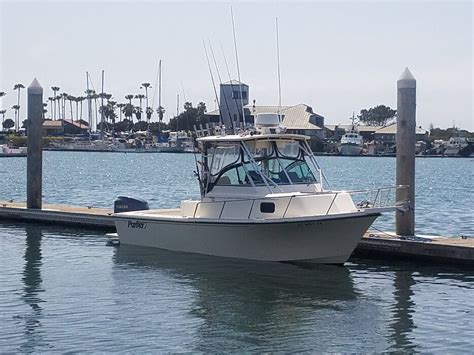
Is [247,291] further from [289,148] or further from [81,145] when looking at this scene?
[81,145]

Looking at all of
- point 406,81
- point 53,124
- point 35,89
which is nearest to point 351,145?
point 53,124

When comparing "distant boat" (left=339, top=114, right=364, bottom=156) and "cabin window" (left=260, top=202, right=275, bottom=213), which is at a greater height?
"distant boat" (left=339, top=114, right=364, bottom=156)

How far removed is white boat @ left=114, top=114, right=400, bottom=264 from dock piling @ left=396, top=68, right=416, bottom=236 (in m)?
1.46

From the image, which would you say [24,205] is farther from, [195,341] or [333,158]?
[333,158]

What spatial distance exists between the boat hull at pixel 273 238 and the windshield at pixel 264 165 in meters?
1.17

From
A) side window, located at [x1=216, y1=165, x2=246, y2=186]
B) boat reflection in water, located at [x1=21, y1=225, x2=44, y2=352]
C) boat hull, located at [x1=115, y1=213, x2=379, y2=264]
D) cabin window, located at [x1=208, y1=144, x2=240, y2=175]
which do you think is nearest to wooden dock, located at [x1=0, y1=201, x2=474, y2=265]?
boat hull, located at [x1=115, y1=213, x2=379, y2=264]

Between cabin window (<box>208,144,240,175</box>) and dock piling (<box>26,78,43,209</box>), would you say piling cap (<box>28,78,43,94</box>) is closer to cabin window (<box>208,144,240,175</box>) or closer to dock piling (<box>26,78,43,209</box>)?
dock piling (<box>26,78,43,209</box>)

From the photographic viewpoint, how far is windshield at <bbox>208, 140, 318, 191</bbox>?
21094 mm

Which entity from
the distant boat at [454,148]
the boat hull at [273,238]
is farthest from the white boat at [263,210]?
the distant boat at [454,148]

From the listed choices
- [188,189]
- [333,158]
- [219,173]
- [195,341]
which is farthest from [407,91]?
[333,158]

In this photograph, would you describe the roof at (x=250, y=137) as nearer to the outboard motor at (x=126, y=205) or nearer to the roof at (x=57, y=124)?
the outboard motor at (x=126, y=205)

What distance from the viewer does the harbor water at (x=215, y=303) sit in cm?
1432

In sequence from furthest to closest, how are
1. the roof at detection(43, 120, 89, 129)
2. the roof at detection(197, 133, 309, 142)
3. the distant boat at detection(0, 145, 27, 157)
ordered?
the roof at detection(43, 120, 89, 129), the distant boat at detection(0, 145, 27, 157), the roof at detection(197, 133, 309, 142)

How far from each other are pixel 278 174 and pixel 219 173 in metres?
1.50
